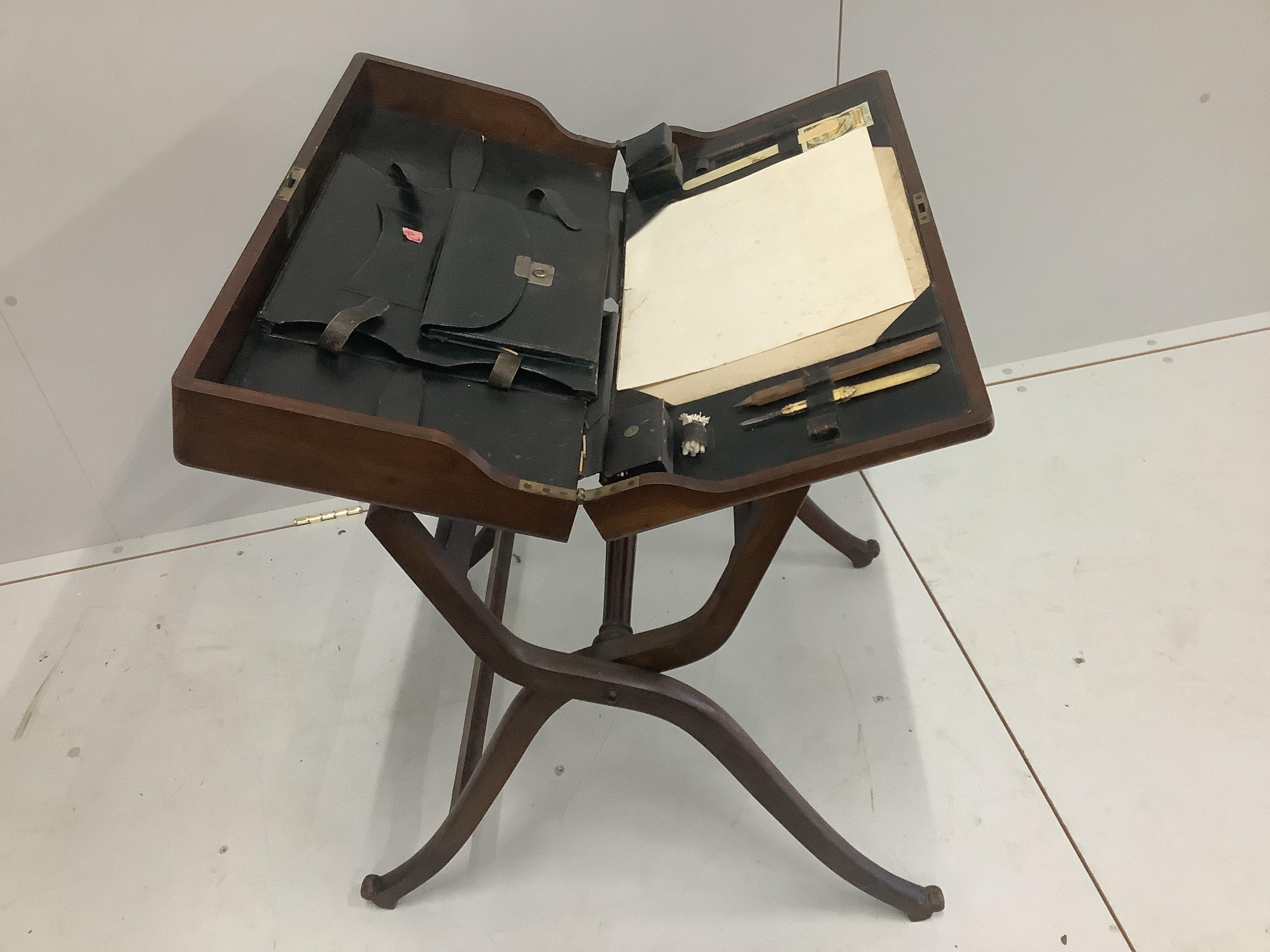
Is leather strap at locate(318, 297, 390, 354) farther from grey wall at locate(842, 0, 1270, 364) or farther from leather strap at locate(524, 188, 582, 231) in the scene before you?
grey wall at locate(842, 0, 1270, 364)

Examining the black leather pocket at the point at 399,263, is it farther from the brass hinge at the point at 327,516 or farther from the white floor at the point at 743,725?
the brass hinge at the point at 327,516

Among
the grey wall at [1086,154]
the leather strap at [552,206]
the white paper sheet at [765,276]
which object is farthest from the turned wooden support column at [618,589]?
the grey wall at [1086,154]

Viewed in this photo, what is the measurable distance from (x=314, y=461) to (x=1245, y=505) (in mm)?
1903

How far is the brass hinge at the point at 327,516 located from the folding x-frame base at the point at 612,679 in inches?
27.9

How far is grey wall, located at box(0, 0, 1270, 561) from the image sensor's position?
146 centimetres

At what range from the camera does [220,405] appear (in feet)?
2.62

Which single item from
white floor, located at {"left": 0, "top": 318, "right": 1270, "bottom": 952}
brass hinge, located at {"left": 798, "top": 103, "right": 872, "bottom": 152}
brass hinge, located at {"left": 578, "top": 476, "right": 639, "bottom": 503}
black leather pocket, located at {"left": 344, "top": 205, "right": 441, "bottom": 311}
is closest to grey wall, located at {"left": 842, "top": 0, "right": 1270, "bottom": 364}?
white floor, located at {"left": 0, "top": 318, "right": 1270, "bottom": 952}

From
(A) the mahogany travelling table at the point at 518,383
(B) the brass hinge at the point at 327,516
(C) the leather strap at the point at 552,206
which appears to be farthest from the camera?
(B) the brass hinge at the point at 327,516

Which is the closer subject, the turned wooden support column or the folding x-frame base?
the folding x-frame base

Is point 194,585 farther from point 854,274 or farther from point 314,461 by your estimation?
point 854,274

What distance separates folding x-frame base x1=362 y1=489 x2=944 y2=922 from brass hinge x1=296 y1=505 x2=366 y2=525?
71cm

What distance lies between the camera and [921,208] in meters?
1.04

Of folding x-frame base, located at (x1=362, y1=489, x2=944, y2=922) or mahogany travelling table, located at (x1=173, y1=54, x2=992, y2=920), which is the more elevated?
mahogany travelling table, located at (x1=173, y1=54, x2=992, y2=920)

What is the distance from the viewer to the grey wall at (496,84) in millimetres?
1460
